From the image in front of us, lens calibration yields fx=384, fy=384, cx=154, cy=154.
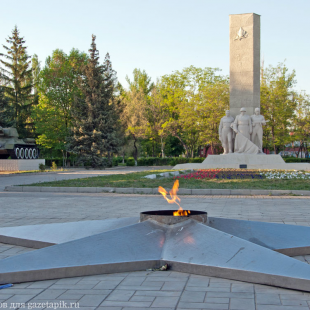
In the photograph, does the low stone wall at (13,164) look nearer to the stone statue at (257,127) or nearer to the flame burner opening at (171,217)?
the stone statue at (257,127)

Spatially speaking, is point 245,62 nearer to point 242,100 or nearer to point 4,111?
point 242,100

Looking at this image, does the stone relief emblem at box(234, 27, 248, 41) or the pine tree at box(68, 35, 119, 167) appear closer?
the stone relief emblem at box(234, 27, 248, 41)

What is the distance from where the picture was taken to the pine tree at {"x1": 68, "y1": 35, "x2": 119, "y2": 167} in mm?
34688

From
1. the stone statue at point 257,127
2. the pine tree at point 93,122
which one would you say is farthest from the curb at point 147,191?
the pine tree at point 93,122

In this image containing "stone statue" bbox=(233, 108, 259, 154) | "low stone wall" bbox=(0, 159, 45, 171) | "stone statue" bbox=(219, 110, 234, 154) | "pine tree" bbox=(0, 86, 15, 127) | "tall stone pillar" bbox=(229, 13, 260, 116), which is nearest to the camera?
"stone statue" bbox=(233, 108, 259, 154)

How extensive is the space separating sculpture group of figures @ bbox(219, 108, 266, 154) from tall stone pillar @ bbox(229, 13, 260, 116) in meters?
0.98

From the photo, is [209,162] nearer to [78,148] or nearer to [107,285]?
[78,148]

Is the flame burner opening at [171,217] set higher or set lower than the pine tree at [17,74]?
lower

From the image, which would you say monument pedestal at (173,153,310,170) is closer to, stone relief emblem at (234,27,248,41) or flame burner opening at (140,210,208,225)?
stone relief emblem at (234,27,248,41)

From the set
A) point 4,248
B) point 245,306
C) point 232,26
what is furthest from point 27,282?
point 232,26

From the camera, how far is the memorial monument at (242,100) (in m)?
25.5

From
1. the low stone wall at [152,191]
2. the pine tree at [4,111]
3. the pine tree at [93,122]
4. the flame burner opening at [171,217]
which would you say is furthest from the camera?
the pine tree at [93,122]

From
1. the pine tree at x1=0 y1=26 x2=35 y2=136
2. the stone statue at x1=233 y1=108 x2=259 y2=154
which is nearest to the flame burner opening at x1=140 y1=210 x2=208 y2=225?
the stone statue at x1=233 y1=108 x2=259 y2=154

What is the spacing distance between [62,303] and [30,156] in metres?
30.3
